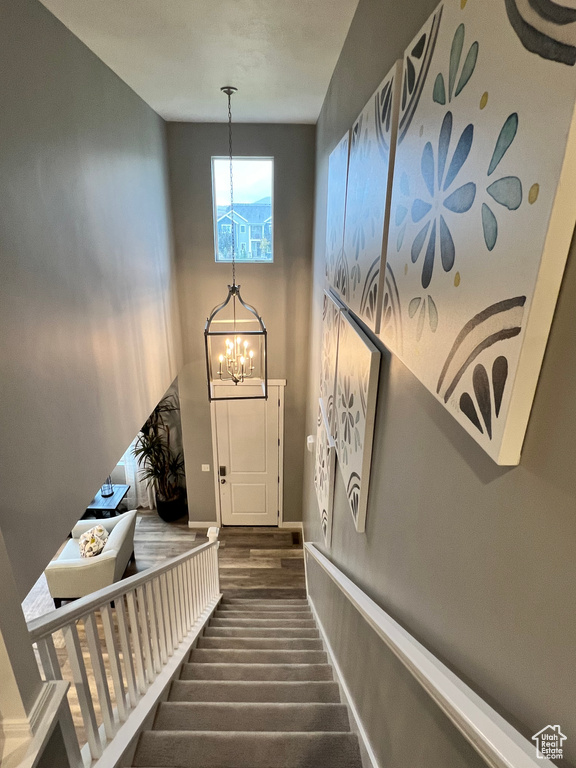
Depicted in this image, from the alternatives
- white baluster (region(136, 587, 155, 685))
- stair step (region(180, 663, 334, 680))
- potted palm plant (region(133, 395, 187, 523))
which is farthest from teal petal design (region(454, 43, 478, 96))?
potted palm plant (region(133, 395, 187, 523))

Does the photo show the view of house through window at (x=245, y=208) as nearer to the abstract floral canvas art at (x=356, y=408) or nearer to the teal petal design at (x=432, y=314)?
the abstract floral canvas art at (x=356, y=408)

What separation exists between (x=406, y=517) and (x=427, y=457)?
27 centimetres

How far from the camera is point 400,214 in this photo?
4.09 ft

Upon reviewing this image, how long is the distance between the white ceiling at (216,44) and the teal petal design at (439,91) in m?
1.68

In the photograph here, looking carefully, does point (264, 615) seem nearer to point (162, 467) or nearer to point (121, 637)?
point (121, 637)

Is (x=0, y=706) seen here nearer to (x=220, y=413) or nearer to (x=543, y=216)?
(x=543, y=216)

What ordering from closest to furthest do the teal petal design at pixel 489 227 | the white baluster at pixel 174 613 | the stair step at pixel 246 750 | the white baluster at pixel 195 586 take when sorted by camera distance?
the teal petal design at pixel 489 227
the stair step at pixel 246 750
the white baluster at pixel 174 613
the white baluster at pixel 195 586

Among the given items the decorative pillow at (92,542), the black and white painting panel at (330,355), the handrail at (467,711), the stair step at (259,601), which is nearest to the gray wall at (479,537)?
the handrail at (467,711)

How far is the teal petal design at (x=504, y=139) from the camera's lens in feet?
2.08

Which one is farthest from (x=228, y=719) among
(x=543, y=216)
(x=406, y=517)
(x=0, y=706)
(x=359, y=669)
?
(x=543, y=216)

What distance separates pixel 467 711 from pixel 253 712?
5.96ft

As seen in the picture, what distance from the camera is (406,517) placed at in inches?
52.0

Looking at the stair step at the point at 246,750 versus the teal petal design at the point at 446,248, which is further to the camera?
the stair step at the point at 246,750

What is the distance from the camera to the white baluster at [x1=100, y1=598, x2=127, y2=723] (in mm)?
1685
